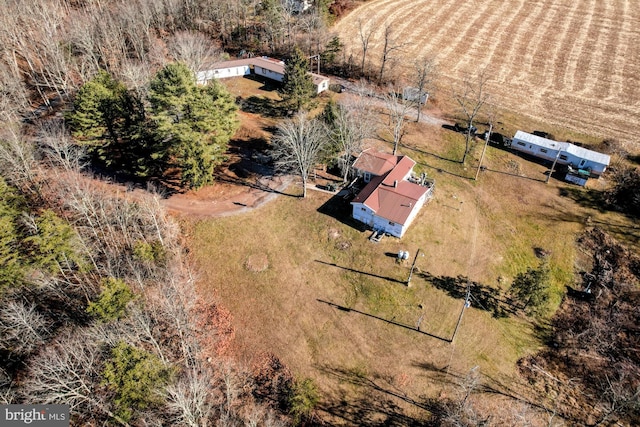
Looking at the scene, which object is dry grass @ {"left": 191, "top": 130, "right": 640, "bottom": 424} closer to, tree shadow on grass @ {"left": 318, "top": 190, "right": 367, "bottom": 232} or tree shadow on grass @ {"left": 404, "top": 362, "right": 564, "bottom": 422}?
tree shadow on grass @ {"left": 404, "top": 362, "right": 564, "bottom": 422}

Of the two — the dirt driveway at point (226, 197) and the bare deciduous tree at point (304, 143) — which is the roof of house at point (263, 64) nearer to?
the bare deciduous tree at point (304, 143)

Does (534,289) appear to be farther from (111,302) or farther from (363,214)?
(111,302)

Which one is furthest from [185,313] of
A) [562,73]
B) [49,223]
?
[562,73]

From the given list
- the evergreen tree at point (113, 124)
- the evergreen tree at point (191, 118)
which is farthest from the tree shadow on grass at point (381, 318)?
the evergreen tree at point (113, 124)

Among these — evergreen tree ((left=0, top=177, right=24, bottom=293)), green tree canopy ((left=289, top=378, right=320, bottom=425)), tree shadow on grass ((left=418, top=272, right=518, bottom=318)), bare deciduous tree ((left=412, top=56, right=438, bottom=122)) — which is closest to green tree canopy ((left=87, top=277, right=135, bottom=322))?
evergreen tree ((left=0, top=177, right=24, bottom=293))

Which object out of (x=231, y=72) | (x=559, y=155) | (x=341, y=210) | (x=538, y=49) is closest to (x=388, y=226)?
(x=341, y=210)
